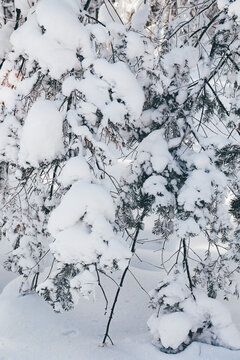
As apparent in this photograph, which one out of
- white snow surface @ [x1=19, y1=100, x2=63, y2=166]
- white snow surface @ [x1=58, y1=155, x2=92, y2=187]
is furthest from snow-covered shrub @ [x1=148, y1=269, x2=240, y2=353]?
white snow surface @ [x1=19, y1=100, x2=63, y2=166]

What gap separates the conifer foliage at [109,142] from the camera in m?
2.41

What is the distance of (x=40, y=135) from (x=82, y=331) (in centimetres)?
233

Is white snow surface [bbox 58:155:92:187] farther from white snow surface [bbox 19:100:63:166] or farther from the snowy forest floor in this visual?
the snowy forest floor

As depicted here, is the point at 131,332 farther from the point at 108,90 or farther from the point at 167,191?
the point at 108,90

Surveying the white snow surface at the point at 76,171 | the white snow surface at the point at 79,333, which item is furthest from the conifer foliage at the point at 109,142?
the white snow surface at the point at 79,333

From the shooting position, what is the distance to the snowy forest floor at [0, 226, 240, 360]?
141 inches

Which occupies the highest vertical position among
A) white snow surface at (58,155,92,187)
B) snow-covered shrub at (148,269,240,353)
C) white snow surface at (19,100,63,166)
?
white snow surface at (19,100,63,166)

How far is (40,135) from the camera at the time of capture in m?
2.52

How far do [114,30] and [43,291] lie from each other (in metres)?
1.78

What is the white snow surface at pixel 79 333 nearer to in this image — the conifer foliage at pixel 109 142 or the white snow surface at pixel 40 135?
the conifer foliage at pixel 109 142

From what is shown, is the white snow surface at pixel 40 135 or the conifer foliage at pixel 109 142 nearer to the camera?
the conifer foliage at pixel 109 142

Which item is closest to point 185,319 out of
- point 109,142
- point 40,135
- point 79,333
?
point 79,333

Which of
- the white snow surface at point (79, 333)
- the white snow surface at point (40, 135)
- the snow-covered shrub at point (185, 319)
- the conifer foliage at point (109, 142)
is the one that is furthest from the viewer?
the white snow surface at point (79, 333)

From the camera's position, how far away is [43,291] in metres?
2.54
